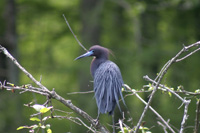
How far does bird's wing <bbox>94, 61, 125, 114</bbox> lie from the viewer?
161 inches

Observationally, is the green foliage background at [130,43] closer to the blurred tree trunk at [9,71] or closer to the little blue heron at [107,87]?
the blurred tree trunk at [9,71]

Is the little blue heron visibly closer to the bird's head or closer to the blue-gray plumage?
the blue-gray plumage

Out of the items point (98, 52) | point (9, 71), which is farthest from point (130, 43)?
point (98, 52)

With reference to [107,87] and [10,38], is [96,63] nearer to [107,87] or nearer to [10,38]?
[107,87]

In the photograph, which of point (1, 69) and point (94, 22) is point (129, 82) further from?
point (1, 69)

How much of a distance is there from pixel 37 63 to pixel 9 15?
7.59 ft

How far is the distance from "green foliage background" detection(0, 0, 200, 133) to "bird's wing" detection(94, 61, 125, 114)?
335 cm

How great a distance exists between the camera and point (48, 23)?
12602mm

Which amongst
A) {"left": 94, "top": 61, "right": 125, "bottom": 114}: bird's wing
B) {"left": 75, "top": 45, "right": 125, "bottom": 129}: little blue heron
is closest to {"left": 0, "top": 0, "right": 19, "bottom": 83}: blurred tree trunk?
{"left": 75, "top": 45, "right": 125, "bottom": 129}: little blue heron

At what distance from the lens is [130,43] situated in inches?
402

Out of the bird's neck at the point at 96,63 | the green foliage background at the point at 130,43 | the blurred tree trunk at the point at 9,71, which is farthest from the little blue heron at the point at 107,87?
the blurred tree trunk at the point at 9,71

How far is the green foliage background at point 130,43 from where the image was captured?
8.56 metres

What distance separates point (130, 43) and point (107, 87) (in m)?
6.11

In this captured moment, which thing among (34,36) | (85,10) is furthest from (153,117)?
(34,36)
